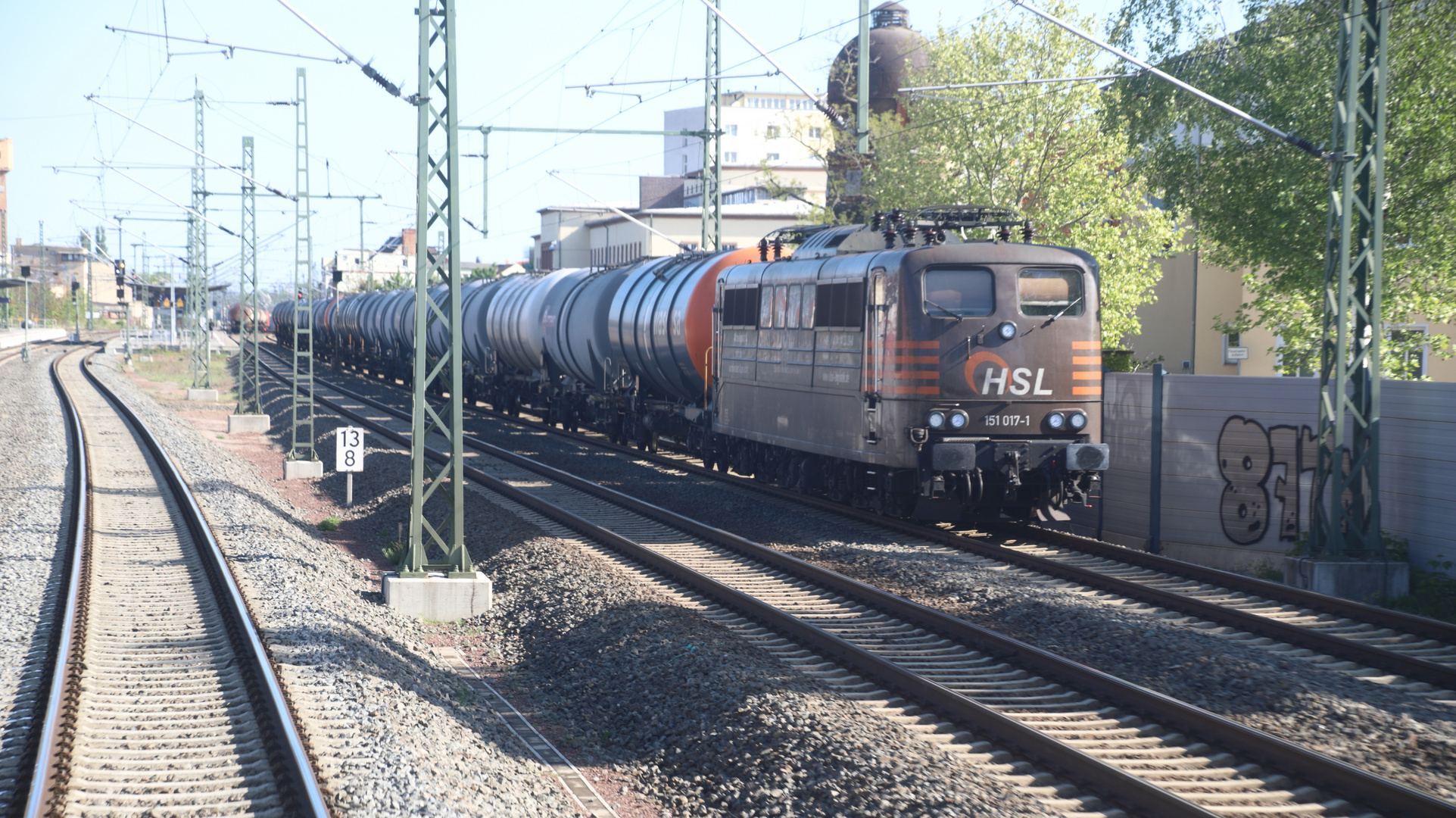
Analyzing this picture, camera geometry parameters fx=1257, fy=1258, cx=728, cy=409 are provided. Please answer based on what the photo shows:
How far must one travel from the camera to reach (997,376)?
15.4 metres

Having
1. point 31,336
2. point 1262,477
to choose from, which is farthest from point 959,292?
point 31,336

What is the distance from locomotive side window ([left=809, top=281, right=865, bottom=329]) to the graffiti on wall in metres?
4.75

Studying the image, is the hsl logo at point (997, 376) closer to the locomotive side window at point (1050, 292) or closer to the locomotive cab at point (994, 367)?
the locomotive cab at point (994, 367)

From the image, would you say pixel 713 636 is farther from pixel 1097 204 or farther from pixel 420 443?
pixel 1097 204

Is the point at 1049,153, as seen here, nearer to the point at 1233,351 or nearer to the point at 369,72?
the point at 1233,351

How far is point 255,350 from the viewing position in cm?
3294

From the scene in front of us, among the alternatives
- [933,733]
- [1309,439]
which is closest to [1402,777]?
[933,733]

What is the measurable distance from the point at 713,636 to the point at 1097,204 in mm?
26344

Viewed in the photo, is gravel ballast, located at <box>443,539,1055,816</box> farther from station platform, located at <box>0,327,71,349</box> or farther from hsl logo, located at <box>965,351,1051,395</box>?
station platform, located at <box>0,327,71,349</box>

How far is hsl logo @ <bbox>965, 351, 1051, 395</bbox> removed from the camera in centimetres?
1538

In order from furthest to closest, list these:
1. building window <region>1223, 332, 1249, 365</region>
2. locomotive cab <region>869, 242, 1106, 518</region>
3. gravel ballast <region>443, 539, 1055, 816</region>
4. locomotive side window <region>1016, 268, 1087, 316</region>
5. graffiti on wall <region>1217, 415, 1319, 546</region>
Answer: building window <region>1223, 332, 1249, 365</region>, locomotive side window <region>1016, 268, 1087, 316</region>, locomotive cab <region>869, 242, 1106, 518</region>, graffiti on wall <region>1217, 415, 1319, 546</region>, gravel ballast <region>443, 539, 1055, 816</region>

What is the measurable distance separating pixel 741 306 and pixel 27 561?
1081 cm

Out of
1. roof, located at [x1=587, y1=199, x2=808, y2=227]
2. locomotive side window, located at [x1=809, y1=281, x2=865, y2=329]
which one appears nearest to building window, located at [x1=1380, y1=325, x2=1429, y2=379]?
locomotive side window, located at [x1=809, y1=281, x2=865, y2=329]

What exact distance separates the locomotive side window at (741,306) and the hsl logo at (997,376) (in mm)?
5231
